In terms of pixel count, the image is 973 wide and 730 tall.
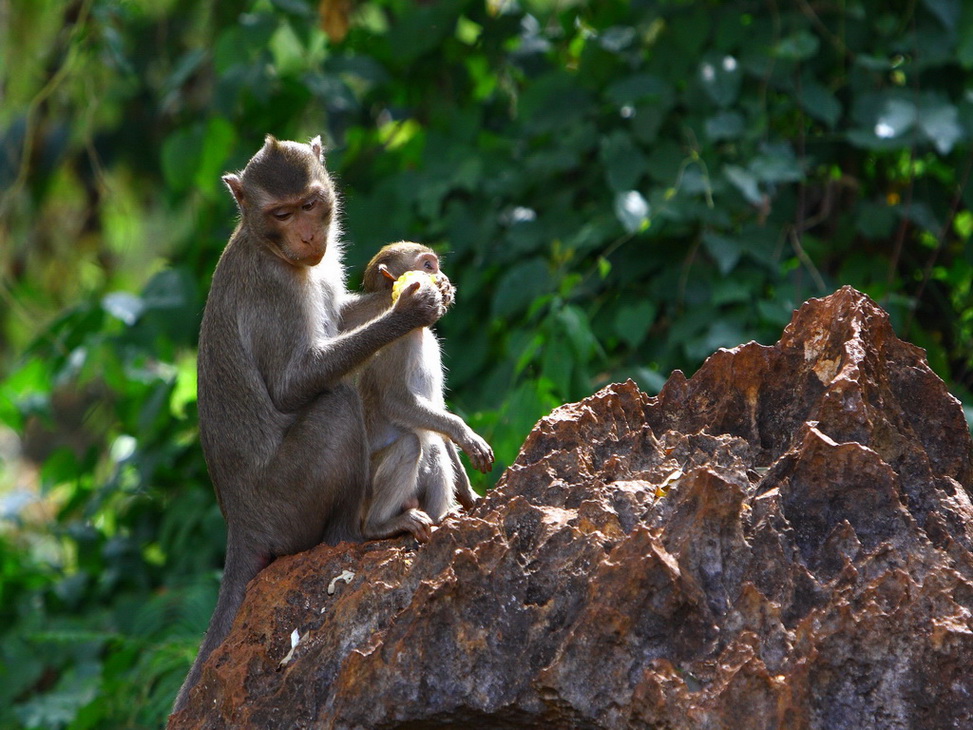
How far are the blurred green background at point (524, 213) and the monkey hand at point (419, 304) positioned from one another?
1.02 metres

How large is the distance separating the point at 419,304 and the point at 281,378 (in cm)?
64

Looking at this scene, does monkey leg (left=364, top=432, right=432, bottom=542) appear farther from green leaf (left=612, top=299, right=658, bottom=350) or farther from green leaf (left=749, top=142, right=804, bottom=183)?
green leaf (left=749, top=142, right=804, bottom=183)

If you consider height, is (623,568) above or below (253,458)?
above

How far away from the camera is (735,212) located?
6.41 m

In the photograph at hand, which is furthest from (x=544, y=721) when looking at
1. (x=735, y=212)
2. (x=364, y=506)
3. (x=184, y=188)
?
(x=184, y=188)

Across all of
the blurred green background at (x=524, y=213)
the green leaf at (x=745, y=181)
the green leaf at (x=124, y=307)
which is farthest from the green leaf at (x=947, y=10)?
the green leaf at (x=124, y=307)

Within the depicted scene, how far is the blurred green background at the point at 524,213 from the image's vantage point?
6047 millimetres

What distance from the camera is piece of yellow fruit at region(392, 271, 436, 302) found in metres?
4.43

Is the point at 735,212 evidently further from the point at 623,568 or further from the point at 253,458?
the point at 623,568

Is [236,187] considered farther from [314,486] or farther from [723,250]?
[723,250]

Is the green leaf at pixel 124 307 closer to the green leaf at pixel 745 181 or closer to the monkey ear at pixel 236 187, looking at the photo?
the monkey ear at pixel 236 187

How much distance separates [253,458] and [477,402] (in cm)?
223

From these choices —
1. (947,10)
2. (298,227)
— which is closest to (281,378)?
(298,227)

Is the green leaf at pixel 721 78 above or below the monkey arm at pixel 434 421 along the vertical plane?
below
